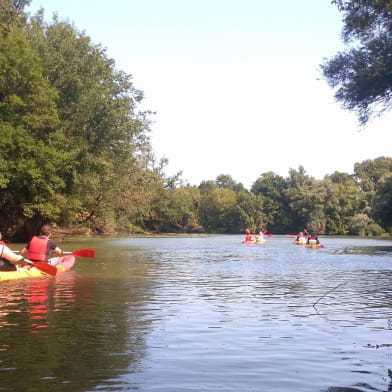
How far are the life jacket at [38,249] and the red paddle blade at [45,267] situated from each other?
0.40 meters

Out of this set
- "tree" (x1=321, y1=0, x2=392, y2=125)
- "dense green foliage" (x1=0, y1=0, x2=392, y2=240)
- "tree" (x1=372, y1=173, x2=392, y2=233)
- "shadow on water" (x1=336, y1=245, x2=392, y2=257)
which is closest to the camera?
"tree" (x1=321, y1=0, x2=392, y2=125)

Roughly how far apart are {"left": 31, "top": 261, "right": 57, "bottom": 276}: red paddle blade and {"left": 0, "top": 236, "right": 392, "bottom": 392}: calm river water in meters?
1.08

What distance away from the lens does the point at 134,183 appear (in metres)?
37.9

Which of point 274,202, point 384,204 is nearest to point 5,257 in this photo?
point 384,204

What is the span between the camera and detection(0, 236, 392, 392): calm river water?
208 inches

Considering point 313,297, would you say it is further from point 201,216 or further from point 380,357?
point 201,216

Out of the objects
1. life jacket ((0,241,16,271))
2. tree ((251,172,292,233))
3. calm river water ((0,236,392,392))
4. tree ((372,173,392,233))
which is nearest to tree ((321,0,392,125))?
calm river water ((0,236,392,392))

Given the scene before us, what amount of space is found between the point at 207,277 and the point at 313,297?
4678 mm

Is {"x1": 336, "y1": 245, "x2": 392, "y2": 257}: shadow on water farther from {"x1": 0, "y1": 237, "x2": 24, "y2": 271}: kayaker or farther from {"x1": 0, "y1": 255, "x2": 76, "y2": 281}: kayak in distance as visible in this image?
{"x1": 0, "y1": 237, "x2": 24, "y2": 271}: kayaker

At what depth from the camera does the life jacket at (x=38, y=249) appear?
1509cm

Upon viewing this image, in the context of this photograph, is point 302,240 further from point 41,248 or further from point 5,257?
point 5,257

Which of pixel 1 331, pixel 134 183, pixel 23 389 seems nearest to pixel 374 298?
pixel 1 331

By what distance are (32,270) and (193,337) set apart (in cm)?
861

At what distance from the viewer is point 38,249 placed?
15273 millimetres
